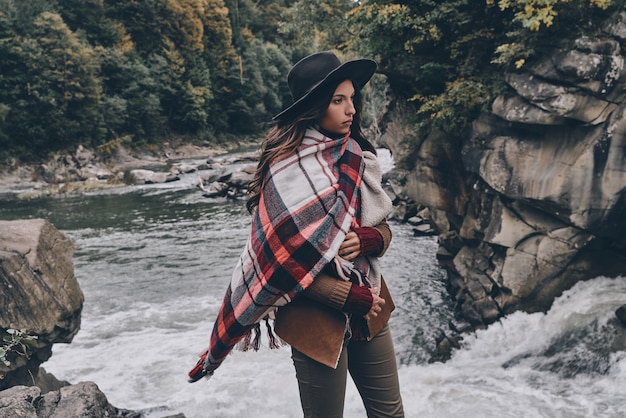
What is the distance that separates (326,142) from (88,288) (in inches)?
377

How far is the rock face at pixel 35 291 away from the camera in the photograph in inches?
183

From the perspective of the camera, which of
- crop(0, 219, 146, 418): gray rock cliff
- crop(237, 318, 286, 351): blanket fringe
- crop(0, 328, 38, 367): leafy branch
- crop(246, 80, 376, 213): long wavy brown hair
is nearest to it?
crop(246, 80, 376, 213): long wavy brown hair

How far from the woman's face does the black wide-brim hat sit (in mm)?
37

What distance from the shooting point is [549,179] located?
646 cm

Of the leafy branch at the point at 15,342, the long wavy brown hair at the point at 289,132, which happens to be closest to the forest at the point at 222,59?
the long wavy brown hair at the point at 289,132

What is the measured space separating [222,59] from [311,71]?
2195 inches

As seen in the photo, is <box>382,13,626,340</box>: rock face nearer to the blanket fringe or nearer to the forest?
the forest

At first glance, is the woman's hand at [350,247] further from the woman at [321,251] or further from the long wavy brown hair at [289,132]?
the long wavy brown hair at [289,132]

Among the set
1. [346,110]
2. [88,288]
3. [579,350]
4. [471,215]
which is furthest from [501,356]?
[88,288]

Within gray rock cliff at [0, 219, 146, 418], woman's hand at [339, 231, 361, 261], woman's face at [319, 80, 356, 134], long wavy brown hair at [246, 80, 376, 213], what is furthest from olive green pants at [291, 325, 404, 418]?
gray rock cliff at [0, 219, 146, 418]

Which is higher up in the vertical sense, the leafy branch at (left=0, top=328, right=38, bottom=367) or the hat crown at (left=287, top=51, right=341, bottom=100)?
the hat crown at (left=287, top=51, right=341, bottom=100)

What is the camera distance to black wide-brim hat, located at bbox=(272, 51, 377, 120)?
1.93 meters

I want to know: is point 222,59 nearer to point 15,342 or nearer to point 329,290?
point 15,342

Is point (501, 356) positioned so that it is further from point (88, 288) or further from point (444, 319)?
point (88, 288)
